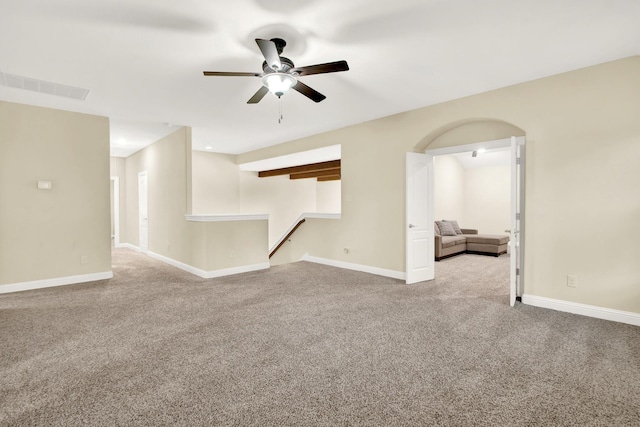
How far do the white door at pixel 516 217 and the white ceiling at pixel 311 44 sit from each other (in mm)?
866

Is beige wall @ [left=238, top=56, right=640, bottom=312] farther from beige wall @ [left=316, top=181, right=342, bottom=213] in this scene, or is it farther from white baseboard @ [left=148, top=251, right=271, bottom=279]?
beige wall @ [left=316, top=181, right=342, bottom=213]

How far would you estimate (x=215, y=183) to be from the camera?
28.6ft

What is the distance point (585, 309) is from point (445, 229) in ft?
15.1

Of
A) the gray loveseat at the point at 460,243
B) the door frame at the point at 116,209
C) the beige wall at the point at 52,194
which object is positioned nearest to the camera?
the beige wall at the point at 52,194

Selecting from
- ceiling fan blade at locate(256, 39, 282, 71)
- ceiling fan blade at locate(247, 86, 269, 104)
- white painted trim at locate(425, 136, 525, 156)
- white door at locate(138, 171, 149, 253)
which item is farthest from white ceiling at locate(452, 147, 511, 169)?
white door at locate(138, 171, 149, 253)

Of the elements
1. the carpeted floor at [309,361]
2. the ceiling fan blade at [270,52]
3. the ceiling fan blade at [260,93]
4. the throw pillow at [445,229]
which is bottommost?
the carpeted floor at [309,361]

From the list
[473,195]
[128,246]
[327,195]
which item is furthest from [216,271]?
[473,195]

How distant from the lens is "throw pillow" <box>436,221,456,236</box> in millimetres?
7898

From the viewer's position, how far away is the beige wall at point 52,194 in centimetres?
444

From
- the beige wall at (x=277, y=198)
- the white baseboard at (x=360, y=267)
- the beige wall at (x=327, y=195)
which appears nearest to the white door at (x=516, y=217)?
the white baseboard at (x=360, y=267)

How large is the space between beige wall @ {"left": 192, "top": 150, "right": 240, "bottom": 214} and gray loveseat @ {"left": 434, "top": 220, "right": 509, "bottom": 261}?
5622 millimetres

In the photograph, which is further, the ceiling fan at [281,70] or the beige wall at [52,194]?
the beige wall at [52,194]

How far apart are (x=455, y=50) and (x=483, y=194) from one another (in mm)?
7361

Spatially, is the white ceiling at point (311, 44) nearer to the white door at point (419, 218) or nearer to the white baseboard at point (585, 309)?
the white door at point (419, 218)
